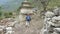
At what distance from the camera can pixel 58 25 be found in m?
7.64

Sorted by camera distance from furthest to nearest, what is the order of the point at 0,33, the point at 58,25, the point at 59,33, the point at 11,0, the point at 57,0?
the point at 11,0 → the point at 57,0 → the point at 0,33 → the point at 58,25 → the point at 59,33

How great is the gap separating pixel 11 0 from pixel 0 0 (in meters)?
3.74

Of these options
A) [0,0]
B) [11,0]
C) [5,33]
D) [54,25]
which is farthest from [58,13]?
[0,0]

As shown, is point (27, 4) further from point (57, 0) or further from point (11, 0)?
point (11, 0)

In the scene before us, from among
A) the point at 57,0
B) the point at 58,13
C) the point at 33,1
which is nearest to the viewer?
the point at 58,13

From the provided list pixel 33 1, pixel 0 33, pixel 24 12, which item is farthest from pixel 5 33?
pixel 33 1

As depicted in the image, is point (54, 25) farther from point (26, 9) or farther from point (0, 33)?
point (26, 9)

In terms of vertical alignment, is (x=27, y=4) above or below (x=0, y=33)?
above

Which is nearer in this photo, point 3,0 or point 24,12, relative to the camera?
point 24,12

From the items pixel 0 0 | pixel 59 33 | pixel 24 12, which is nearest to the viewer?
pixel 59 33

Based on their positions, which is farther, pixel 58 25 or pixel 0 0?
pixel 0 0

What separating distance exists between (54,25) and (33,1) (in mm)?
15115

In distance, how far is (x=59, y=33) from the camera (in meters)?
7.11

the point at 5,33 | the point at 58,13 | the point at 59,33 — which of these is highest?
the point at 58,13
